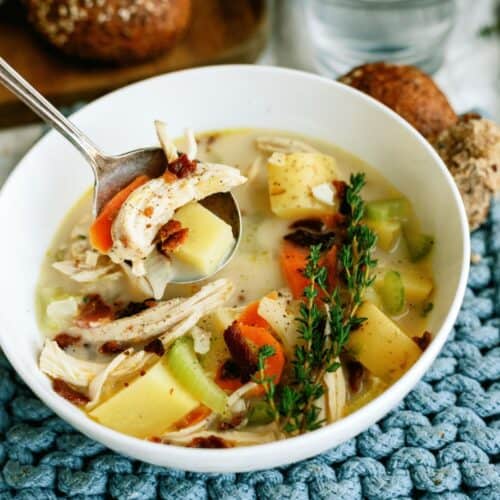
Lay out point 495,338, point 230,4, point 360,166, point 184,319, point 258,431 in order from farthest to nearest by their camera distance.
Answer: point 230,4, point 360,166, point 495,338, point 184,319, point 258,431

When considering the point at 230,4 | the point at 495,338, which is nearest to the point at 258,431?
the point at 495,338

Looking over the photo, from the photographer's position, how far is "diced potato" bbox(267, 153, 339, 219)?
2695mm

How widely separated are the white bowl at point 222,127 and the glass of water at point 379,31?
101 cm

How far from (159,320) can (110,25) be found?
1626 mm

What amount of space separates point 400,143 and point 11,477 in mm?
1539

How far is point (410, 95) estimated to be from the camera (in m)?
3.09

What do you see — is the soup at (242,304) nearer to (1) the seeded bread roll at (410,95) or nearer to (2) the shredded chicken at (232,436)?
(2) the shredded chicken at (232,436)

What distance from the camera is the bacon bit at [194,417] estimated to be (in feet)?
7.48

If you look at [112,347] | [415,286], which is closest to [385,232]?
[415,286]

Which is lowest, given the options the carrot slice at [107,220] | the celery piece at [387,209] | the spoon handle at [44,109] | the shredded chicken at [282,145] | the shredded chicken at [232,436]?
the shredded chicken at [232,436]

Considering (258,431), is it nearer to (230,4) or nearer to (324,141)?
(324,141)

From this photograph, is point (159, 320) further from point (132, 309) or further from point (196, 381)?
point (196, 381)

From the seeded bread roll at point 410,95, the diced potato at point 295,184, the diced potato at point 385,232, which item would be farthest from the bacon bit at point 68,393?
the seeded bread roll at point 410,95

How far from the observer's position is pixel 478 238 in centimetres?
300
